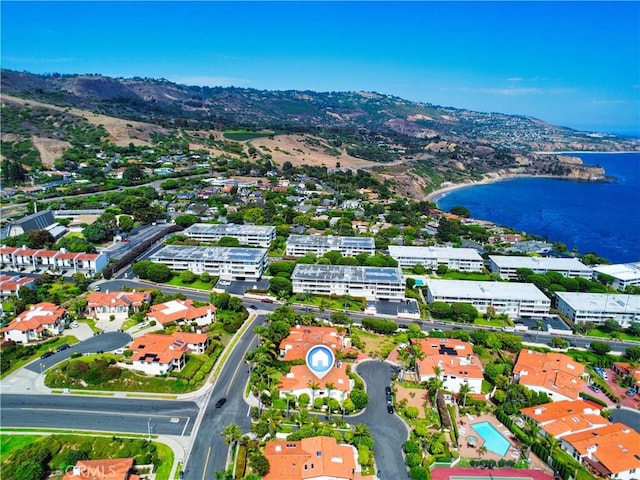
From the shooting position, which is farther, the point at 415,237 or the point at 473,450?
the point at 415,237

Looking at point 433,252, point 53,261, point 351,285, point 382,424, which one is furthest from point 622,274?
point 53,261

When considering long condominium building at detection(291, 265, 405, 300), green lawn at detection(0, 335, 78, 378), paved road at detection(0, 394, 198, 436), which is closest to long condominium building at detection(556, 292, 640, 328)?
long condominium building at detection(291, 265, 405, 300)

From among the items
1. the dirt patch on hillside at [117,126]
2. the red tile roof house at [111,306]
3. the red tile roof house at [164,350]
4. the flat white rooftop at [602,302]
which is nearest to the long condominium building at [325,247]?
the red tile roof house at [111,306]

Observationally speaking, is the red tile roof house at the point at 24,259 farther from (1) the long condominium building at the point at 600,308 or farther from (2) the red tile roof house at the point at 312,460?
(1) the long condominium building at the point at 600,308

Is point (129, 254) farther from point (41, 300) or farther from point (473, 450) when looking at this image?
point (473, 450)

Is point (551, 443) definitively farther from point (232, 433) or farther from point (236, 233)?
point (236, 233)

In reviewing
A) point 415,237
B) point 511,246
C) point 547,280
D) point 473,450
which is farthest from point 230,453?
point 511,246
